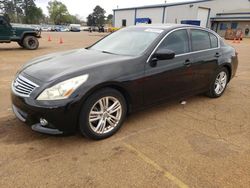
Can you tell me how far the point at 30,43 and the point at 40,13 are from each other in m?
82.5

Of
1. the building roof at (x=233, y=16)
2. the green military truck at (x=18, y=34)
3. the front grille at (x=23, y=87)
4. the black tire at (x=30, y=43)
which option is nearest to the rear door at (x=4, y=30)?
the green military truck at (x=18, y=34)

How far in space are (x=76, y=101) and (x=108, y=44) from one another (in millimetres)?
1760

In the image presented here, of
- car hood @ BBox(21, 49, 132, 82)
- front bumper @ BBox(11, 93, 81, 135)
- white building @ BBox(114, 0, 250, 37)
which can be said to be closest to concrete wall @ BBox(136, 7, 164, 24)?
white building @ BBox(114, 0, 250, 37)

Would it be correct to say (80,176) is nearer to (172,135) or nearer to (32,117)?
(32,117)

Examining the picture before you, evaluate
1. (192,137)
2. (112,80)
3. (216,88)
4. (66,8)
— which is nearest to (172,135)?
(192,137)

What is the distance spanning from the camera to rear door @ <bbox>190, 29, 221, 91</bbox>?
4.32 m

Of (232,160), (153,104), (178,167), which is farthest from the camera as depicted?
(153,104)

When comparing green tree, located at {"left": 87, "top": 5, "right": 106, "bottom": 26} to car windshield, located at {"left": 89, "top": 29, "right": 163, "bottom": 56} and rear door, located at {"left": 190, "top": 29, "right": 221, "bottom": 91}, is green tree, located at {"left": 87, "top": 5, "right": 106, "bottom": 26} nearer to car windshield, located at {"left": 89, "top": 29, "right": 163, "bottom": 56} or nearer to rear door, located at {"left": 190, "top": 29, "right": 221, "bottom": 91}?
rear door, located at {"left": 190, "top": 29, "right": 221, "bottom": 91}

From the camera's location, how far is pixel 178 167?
269 centimetres

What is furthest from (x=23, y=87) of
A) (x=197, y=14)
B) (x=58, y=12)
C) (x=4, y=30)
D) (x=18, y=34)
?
(x=58, y=12)

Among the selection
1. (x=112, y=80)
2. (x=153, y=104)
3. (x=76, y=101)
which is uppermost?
(x=112, y=80)

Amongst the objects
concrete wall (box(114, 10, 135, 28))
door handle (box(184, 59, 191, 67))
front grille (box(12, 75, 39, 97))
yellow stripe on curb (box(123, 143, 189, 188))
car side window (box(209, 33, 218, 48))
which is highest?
concrete wall (box(114, 10, 135, 28))

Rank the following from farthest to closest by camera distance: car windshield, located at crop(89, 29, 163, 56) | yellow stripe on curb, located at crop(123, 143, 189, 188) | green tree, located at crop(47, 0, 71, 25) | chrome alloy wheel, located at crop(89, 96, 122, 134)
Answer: green tree, located at crop(47, 0, 71, 25) < car windshield, located at crop(89, 29, 163, 56) < chrome alloy wheel, located at crop(89, 96, 122, 134) < yellow stripe on curb, located at crop(123, 143, 189, 188)

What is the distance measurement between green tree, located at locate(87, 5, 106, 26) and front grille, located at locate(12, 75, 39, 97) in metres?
106
